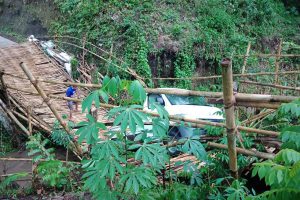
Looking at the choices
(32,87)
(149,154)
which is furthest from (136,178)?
(32,87)

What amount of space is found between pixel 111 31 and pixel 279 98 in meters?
9.83

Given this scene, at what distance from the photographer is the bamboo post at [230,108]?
233 cm

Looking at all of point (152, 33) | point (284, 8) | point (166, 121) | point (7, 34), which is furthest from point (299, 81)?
point (7, 34)

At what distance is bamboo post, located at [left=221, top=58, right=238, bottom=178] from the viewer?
233cm

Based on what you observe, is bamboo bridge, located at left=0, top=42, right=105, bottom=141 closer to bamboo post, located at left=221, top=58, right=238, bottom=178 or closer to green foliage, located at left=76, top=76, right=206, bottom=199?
green foliage, located at left=76, top=76, right=206, bottom=199

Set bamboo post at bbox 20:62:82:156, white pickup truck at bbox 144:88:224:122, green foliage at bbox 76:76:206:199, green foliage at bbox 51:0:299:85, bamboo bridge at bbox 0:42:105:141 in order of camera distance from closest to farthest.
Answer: green foliage at bbox 76:76:206:199 < bamboo post at bbox 20:62:82:156 < bamboo bridge at bbox 0:42:105:141 < white pickup truck at bbox 144:88:224:122 < green foliage at bbox 51:0:299:85

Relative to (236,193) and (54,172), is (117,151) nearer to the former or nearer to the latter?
(236,193)

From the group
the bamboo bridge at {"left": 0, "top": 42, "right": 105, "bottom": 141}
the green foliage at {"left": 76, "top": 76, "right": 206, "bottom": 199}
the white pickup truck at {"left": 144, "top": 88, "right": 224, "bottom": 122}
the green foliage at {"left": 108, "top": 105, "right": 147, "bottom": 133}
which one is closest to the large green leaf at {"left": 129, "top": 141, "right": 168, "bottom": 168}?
the green foliage at {"left": 76, "top": 76, "right": 206, "bottom": 199}

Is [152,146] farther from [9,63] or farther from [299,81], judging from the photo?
[299,81]

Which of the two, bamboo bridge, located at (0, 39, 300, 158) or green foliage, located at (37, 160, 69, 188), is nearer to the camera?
bamboo bridge, located at (0, 39, 300, 158)

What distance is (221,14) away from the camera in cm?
1323

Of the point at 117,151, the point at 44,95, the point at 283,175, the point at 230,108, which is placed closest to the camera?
the point at 283,175

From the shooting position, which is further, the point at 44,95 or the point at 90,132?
the point at 44,95

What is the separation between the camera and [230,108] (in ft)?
8.25
